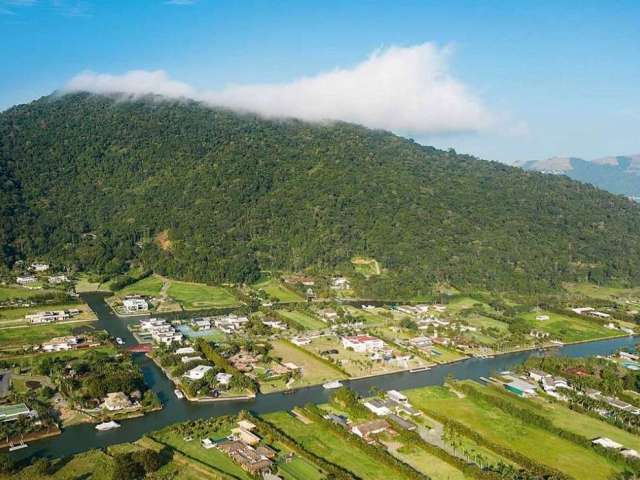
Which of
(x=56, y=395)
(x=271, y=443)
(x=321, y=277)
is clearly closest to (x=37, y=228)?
(x=321, y=277)

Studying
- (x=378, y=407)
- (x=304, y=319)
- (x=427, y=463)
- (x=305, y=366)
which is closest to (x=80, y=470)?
(x=427, y=463)

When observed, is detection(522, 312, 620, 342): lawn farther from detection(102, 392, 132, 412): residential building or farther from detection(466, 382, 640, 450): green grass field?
detection(102, 392, 132, 412): residential building

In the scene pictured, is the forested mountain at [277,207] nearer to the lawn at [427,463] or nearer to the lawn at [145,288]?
the lawn at [145,288]

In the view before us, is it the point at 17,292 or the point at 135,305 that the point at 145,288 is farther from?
the point at 17,292

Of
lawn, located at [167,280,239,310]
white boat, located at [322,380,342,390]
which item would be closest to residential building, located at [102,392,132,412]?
white boat, located at [322,380,342,390]

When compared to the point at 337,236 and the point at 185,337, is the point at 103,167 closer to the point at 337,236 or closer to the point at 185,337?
the point at 337,236

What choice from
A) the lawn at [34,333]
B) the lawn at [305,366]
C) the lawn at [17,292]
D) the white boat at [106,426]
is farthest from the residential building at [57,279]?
the white boat at [106,426]
